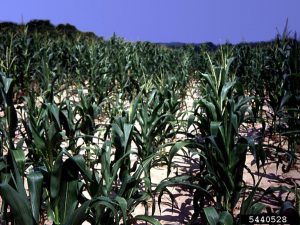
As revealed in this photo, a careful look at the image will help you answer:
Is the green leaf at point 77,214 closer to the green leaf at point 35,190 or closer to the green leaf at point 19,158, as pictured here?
the green leaf at point 35,190

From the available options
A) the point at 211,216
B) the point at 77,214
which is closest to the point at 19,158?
the point at 77,214

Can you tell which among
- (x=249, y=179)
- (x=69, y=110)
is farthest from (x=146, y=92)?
(x=249, y=179)

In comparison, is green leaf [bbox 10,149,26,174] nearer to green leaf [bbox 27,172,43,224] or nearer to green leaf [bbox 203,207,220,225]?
green leaf [bbox 27,172,43,224]

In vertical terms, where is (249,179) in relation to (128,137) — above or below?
below

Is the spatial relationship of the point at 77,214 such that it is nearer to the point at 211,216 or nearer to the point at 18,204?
the point at 18,204

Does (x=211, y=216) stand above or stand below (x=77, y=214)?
below

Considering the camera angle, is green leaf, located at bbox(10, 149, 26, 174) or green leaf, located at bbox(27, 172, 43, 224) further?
green leaf, located at bbox(10, 149, 26, 174)

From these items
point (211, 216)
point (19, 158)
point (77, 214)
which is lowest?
point (211, 216)

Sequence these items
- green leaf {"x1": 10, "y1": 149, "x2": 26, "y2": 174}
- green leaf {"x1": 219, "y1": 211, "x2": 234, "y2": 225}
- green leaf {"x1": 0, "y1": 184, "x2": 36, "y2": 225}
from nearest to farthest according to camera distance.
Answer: green leaf {"x1": 0, "y1": 184, "x2": 36, "y2": 225} < green leaf {"x1": 219, "y1": 211, "x2": 234, "y2": 225} < green leaf {"x1": 10, "y1": 149, "x2": 26, "y2": 174}

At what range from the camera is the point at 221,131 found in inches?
77.9

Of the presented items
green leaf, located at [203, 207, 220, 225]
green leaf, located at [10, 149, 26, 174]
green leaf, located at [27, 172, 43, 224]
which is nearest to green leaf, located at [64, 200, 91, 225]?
green leaf, located at [27, 172, 43, 224]


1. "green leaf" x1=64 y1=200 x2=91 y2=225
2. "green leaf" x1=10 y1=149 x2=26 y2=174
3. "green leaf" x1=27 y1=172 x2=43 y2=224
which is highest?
"green leaf" x1=10 y1=149 x2=26 y2=174

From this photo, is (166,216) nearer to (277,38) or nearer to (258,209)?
(258,209)

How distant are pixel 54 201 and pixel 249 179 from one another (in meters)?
2.08
